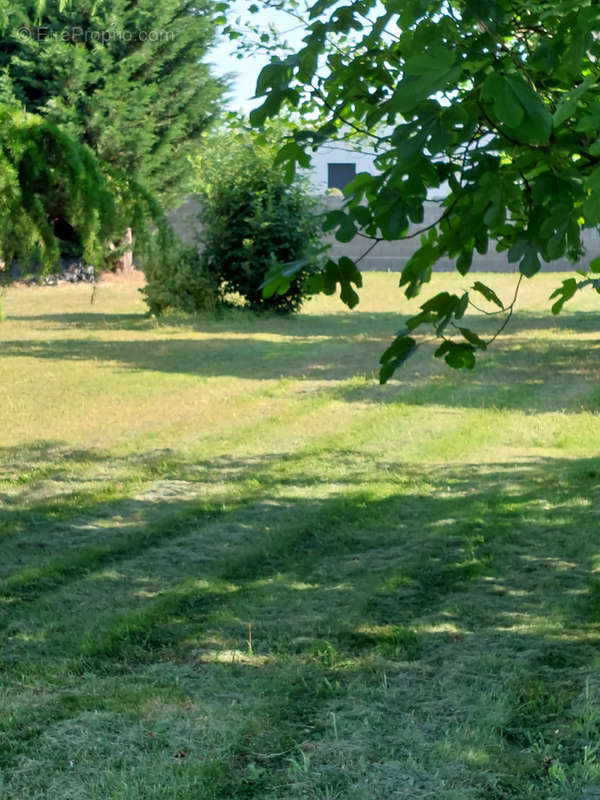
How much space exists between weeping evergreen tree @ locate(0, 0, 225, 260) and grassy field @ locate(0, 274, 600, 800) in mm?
17708

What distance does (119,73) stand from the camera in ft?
90.8

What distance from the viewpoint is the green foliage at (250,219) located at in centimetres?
1859

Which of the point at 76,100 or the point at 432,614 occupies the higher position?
the point at 76,100

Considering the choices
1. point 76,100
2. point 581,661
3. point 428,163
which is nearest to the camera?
point 428,163

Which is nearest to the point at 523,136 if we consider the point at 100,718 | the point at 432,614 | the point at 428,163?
the point at 428,163

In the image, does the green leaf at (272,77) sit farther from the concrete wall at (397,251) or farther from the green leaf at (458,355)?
the concrete wall at (397,251)

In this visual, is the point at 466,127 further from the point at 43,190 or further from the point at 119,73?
the point at 119,73

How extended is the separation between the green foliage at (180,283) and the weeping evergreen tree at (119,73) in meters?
8.16

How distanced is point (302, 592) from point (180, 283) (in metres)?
14.2

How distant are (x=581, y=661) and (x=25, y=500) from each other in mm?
4310

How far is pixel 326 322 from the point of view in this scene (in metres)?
19.0

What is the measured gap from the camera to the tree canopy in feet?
7.54

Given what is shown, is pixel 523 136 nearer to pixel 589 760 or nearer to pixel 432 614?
pixel 589 760

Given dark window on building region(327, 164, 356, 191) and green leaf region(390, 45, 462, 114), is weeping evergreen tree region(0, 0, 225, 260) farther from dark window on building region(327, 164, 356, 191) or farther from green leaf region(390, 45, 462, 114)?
green leaf region(390, 45, 462, 114)
